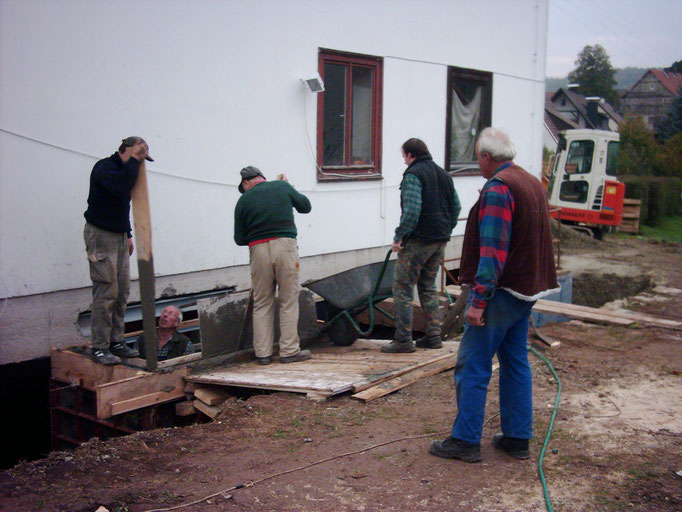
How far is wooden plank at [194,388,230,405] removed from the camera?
5421mm

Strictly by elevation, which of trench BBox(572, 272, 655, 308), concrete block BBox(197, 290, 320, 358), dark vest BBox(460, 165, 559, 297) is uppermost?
dark vest BBox(460, 165, 559, 297)

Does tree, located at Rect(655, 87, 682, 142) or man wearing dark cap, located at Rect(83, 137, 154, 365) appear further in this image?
tree, located at Rect(655, 87, 682, 142)

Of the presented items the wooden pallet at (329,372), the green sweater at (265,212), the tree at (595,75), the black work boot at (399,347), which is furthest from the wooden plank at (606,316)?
the tree at (595,75)

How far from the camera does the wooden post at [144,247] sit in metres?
5.23

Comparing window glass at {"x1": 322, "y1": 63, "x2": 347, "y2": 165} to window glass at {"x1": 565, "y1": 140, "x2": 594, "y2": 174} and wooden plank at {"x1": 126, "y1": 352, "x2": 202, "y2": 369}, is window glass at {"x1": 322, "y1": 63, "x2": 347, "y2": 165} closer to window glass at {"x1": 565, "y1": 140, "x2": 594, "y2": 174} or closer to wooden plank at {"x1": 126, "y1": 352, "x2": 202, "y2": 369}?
wooden plank at {"x1": 126, "y1": 352, "x2": 202, "y2": 369}

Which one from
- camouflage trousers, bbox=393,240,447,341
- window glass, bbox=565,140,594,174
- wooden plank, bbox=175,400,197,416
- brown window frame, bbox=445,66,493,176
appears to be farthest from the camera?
window glass, bbox=565,140,594,174

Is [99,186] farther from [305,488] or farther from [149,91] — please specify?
[305,488]

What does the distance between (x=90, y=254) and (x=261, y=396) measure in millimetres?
1738

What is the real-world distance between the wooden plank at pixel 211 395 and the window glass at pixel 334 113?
3.58 meters

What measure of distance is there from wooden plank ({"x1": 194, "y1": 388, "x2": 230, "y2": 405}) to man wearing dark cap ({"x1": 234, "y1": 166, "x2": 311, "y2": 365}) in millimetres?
513

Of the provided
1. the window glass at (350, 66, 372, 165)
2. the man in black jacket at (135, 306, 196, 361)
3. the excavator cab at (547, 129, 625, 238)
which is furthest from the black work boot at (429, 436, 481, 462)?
the excavator cab at (547, 129, 625, 238)

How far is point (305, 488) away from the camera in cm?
373

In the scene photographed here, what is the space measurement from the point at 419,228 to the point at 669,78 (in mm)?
85339

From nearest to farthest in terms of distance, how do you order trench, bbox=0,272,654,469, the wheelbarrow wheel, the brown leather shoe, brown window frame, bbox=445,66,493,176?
trench, bbox=0,272,654,469 < the brown leather shoe < the wheelbarrow wheel < brown window frame, bbox=445,66,493,176
